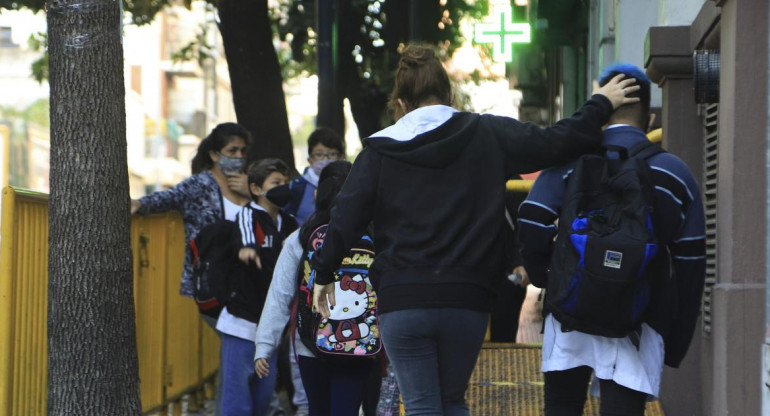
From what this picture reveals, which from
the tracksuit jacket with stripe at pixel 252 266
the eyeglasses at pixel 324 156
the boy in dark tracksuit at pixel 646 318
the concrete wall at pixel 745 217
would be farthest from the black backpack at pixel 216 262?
the boy in dark tracksuit at pixel 646 318

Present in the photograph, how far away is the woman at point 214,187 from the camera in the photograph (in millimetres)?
8859

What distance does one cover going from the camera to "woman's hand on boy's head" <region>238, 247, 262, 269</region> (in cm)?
775

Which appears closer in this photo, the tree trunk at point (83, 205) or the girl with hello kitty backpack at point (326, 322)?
the girl with hello kitty backpack at point (326, 322)

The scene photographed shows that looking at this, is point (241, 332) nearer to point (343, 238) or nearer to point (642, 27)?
point (343, 238)

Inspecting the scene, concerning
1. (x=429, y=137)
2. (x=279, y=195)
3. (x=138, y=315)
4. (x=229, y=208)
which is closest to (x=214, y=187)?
(x=229, y=208)

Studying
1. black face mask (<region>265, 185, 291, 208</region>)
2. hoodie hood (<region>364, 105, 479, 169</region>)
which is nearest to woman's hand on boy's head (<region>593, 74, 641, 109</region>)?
hoodie hood (<region>364, 105, 479, 169</region>)

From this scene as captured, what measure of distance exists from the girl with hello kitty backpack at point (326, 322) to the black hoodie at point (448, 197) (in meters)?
1.00

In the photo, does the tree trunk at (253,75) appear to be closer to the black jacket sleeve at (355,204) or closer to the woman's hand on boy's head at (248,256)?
the woman's hand on boy's head at (248,256)

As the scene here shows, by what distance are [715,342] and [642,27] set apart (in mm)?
6463

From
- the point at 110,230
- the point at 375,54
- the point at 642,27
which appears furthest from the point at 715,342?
the point at 375,54

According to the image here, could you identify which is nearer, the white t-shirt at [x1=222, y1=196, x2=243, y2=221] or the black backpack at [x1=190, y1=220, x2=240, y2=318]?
the black backpack at [x1=190, y1=220, x2=240, y2=318]

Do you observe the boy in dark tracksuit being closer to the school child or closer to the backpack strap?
the backpack strap

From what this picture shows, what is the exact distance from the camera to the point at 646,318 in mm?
4645

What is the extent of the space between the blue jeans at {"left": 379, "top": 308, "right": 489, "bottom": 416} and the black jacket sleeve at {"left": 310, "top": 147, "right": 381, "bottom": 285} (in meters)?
0.37
